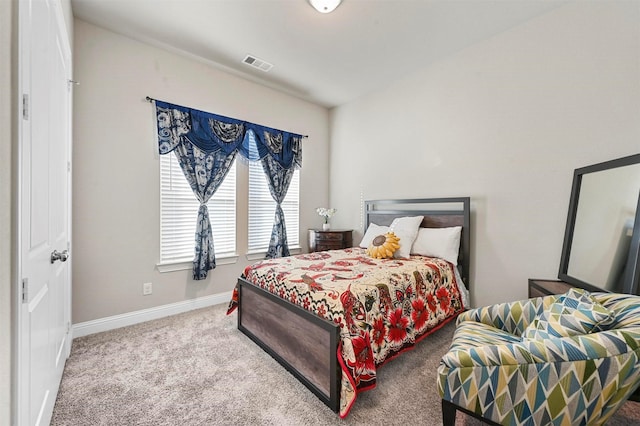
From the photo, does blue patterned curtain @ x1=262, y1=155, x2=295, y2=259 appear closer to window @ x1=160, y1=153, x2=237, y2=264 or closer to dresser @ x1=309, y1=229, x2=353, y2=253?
dresser @ x1=309, y1=229, x2=353, y2=253

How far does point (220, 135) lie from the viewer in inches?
133

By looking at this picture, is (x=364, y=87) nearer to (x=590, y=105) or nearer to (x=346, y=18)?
(x=346, y=18)

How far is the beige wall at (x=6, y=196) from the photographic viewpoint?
32.5 inches

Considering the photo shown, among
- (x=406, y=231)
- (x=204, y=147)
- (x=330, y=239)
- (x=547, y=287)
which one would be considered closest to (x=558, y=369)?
(x=547, y=287)

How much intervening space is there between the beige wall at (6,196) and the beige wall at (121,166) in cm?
206

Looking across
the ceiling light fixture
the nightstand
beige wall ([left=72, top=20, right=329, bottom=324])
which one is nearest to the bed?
the nightstand

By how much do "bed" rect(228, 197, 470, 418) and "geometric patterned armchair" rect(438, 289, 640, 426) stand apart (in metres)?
0.52

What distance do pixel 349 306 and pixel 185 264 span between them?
2316 millimetres

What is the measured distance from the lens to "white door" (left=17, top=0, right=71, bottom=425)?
39.2 inches

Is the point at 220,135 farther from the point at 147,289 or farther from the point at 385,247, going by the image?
the point at 385,247

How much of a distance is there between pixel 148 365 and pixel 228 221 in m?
1.82

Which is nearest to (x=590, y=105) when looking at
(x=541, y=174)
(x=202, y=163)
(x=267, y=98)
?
(x=541, y=174)

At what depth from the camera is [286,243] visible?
13.2ft

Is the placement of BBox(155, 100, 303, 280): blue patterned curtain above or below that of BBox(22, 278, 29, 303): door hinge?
above
